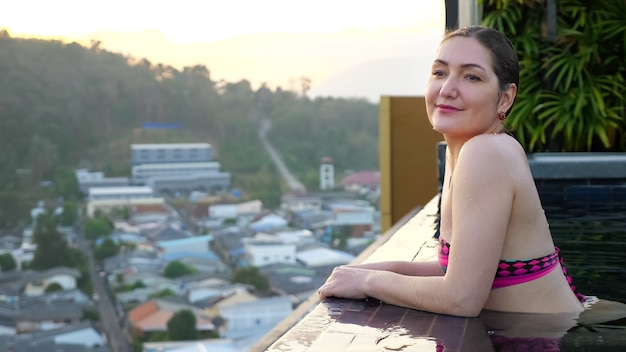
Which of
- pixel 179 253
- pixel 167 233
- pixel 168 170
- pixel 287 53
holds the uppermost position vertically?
pixel 287 53

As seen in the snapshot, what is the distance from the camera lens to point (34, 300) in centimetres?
2436

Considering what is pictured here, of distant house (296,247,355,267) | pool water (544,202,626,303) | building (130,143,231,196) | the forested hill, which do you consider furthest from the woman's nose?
building (130,143,231,196)

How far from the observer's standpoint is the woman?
60.5 inches

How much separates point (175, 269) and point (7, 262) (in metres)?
5.27

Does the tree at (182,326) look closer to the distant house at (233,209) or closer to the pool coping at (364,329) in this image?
the distant house at (233,209)

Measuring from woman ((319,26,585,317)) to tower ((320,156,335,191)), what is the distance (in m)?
22.4

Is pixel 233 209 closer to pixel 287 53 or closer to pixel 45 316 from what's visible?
pixel 45 316

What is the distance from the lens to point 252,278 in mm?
25766

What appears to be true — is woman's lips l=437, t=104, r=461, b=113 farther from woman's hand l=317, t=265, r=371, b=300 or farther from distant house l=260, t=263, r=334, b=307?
distant house l=260, t=263, r=334, b=307

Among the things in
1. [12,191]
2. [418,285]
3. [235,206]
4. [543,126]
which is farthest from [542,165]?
[12,191]

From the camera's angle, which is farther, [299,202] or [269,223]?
[299,202]

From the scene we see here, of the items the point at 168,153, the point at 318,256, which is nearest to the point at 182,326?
the point at 318,256

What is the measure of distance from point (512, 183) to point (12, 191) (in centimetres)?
2523

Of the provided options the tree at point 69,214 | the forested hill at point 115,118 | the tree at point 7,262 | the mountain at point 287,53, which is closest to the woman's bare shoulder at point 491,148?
the forested hill at point 115,118
